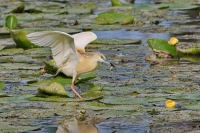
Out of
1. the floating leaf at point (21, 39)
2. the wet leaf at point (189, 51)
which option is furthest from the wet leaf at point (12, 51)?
the wet leaf at point (189, 51)

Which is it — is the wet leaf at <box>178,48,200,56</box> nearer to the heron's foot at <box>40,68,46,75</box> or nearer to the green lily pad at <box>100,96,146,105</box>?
the heron's foot at <box>40,68,46,75</box>

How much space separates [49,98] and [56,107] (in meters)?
0.33

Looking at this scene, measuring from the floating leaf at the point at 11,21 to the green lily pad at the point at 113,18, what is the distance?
136 centimetres

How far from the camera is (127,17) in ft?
35.5

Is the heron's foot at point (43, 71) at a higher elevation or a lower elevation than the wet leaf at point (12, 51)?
higher

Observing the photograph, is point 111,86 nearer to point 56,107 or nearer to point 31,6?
point 56,107

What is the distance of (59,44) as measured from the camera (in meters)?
6.57

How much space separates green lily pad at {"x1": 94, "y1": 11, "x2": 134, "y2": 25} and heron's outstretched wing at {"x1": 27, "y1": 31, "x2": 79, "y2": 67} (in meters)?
3.96

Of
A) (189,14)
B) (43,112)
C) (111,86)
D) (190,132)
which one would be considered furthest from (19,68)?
(189,14)

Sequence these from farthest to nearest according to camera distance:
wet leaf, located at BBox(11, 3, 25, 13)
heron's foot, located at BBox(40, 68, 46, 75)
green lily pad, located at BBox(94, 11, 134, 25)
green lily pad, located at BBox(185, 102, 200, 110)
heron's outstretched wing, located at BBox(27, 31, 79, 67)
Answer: wet leaf, located at BBox(11, 3, 25, 13) → green lily pad, located at BBox(94, 11, 134, 25) → heron's foot, located at BBox(40, 68, 46, 75) → heron's outstretched wing, located at BBox(27, 31, 79, 67) → green lily pad, located at BBox(185, 102, 200, 110)

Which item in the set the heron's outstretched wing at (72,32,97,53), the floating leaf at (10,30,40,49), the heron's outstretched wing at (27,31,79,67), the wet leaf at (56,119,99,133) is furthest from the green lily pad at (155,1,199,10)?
the wet leaf at (56,119,99,133)

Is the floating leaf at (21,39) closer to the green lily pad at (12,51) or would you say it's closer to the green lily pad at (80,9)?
the green lily pad at (12,51)

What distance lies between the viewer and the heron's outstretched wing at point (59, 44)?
246 inches

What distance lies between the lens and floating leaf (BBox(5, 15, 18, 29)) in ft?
33.2
